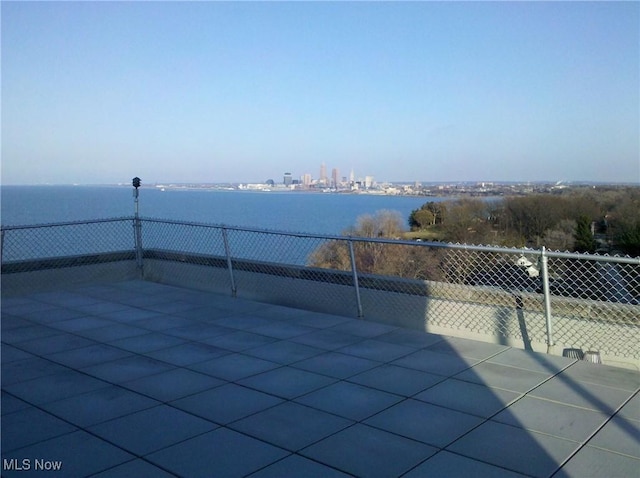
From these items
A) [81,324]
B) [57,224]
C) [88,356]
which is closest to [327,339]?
[88,356]

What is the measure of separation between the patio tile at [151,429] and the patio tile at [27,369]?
128cm

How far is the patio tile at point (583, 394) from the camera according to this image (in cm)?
394

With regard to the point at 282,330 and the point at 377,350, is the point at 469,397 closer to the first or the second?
the point at 377,350

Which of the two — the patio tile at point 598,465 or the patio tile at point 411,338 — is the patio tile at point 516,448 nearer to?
the patio tile at point 598,465

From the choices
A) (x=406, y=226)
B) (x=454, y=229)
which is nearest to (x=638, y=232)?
(x=454, y=229)

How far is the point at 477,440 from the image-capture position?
3.38 metres

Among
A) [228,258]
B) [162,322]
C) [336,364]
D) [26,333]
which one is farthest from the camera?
[228,258]

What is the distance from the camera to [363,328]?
19.8 feet

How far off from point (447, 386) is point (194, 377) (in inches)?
76.8

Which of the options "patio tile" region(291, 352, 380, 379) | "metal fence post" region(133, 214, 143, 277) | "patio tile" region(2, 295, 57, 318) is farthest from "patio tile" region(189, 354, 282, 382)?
"metal fence post" region(133, 214, 143, 277)

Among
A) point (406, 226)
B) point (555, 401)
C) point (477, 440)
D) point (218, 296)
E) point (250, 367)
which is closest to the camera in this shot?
point (477, 440)

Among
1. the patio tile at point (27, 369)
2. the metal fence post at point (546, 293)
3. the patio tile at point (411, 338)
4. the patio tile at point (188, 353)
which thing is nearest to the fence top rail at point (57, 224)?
the patio tile at point (27, 369)

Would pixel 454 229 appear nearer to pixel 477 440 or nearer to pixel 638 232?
pixel 638 232

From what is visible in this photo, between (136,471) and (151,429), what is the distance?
54cm
